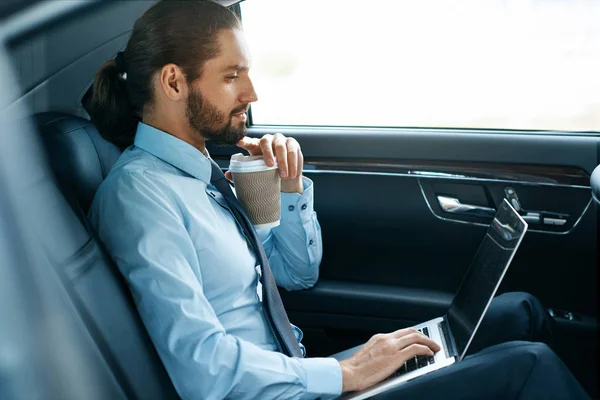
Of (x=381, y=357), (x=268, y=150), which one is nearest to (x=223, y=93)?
(x=268, y=150)

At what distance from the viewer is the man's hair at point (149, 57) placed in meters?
1.42

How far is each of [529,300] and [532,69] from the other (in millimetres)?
612

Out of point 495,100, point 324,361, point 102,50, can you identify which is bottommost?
point 324,361

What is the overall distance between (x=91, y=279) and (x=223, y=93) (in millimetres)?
530

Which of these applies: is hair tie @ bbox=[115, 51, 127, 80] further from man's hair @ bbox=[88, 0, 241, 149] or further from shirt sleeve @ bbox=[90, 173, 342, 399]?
shirt sleeve @ bbox=[90, 173, 342, 399]

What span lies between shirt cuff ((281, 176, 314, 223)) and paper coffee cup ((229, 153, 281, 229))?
164mm

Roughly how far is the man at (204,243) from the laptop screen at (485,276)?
8 centimetres

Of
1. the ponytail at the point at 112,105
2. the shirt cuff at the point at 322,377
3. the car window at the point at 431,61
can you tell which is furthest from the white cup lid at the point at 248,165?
the car window at the point at 431,61

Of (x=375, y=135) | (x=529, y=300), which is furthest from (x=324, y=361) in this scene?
(x=375, y=135)

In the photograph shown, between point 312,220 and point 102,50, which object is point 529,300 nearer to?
point 312,220

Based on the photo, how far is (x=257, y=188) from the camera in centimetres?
149

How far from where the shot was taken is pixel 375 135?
2084 millimetres

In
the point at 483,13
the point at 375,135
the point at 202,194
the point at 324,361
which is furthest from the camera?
the point at 375,135

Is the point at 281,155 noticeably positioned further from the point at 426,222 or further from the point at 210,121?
the point at 426,222
